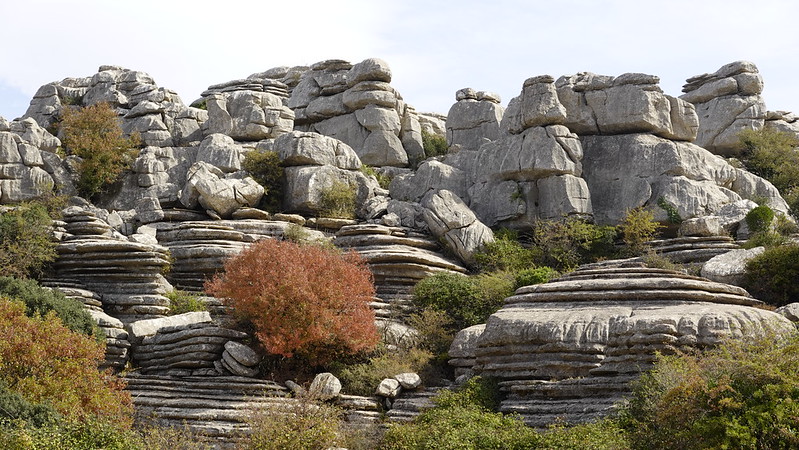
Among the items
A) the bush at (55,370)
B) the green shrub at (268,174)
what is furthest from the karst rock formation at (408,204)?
the bush at (55,370)

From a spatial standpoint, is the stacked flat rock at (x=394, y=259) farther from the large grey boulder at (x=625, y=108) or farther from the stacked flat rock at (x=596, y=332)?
the large grey boulder at (x=625, y=108)

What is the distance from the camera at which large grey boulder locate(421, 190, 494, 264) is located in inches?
1383

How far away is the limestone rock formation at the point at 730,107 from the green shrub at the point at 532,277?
24331mm

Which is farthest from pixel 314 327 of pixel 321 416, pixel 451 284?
pixel 451 284

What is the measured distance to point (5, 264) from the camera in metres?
30.3

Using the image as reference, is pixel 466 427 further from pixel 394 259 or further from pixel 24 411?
pixel 394 259

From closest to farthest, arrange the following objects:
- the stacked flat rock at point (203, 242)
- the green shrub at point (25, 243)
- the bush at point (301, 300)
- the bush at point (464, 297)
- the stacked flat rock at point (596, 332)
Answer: the stacked flat rock at point (596, 332), the bush at point (301, 300), the bush at point (464, 297), the green shrub at point (25, 243), the stacked flat rock at point (203, 242)

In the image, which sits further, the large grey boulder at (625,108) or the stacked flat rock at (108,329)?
the large grey boulder at (625,108)

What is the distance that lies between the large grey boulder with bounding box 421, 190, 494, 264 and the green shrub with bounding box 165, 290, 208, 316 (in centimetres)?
1037

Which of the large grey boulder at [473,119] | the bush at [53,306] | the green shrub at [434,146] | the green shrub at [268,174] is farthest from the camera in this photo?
the green shrub at [434,146]

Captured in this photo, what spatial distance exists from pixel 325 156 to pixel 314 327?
17354mm

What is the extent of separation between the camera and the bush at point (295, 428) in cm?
1925

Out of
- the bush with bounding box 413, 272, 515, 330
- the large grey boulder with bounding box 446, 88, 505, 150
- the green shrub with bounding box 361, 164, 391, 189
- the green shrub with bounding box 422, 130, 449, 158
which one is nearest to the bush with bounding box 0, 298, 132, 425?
the bush with bounding box 413, 272, 515, 330

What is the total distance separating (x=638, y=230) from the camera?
34.2 meters
